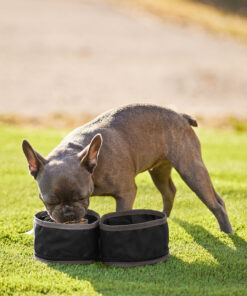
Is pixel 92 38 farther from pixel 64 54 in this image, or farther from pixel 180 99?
pixel 180 99

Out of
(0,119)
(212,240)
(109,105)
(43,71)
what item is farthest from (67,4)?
(212,240)

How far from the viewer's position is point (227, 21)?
1673cm

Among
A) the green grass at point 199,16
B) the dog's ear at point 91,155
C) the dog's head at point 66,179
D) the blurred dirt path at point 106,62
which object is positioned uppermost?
the green grass at point 199,16

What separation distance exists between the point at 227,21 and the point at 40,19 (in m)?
6.15

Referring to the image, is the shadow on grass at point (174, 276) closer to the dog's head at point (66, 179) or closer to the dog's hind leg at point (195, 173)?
the dog's head at point (66, 179)

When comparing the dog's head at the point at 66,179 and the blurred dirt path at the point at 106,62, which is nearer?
the dog's head at the point at 66,179

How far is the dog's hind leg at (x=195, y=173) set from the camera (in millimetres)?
4082

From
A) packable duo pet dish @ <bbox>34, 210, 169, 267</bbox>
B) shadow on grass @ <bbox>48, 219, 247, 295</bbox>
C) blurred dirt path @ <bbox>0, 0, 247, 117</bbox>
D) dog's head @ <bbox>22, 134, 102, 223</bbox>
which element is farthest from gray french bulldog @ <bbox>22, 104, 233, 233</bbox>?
blurred dirt path @ <bbox>0, 0, 247, 117</bbox>

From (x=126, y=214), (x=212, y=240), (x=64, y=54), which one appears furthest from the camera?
(x=64, y=54)

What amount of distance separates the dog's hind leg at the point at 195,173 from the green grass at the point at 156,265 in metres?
0.16

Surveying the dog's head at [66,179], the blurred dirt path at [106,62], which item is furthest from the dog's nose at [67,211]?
the blurred dirt path at [106,62]

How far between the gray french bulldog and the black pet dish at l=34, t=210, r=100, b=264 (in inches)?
3.2

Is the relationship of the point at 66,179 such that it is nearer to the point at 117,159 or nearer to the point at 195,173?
the point at 117,159

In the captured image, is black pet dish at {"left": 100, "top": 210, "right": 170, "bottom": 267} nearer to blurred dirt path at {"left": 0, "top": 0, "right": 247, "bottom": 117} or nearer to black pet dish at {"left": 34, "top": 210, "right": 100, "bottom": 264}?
black pet dish at {"left": 34, "top": 210, "right": 100, "bottom": 264}
